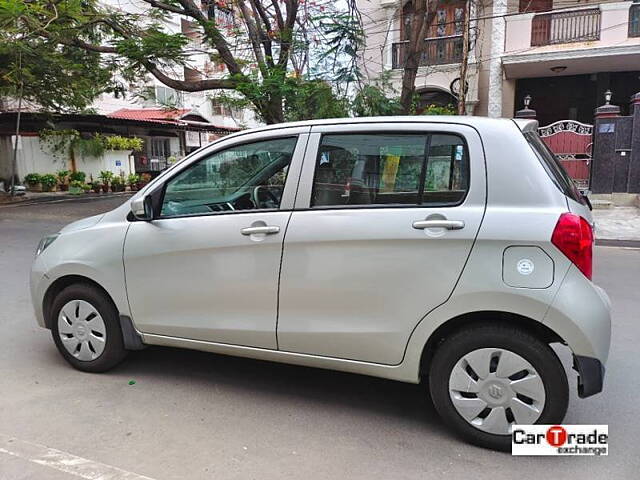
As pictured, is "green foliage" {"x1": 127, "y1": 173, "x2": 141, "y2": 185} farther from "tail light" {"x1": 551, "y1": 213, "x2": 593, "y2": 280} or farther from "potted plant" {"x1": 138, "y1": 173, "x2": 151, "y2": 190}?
"tail light" {"x1": 551, "y1": 213, "x2": 593, "y2": 280}

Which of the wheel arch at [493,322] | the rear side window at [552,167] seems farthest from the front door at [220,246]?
the rear side window at [552,167]

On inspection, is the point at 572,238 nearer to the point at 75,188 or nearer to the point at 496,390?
the point at 496,390

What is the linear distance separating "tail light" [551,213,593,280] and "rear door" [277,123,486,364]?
0.38m

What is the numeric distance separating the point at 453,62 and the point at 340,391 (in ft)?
49.2

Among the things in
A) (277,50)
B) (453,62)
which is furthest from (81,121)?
(453,62)

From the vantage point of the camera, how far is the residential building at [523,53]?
1416 cm

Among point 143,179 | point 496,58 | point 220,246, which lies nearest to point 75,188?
point 143,179

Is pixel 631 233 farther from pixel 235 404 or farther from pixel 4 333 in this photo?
pixel 4 333

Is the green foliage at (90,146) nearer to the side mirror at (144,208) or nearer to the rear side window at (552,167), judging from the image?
the side mirror at (144,208)

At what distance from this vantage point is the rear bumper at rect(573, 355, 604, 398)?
102 inches

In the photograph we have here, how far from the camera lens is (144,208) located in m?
3.37

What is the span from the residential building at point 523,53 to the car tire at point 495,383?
12.1 meters

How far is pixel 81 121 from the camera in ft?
65.0

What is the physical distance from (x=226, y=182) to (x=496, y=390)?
81.6 inches
